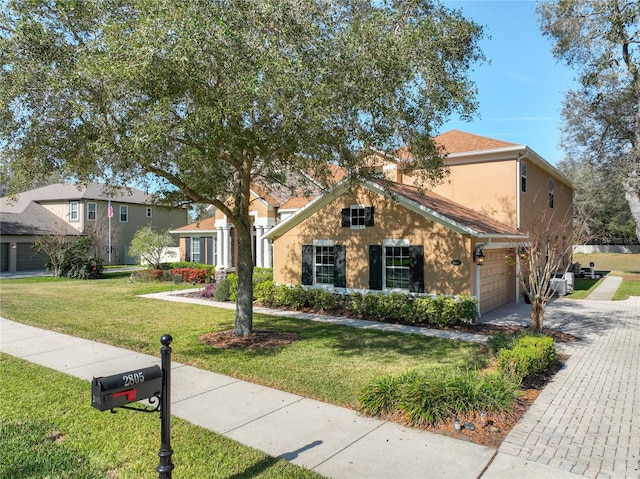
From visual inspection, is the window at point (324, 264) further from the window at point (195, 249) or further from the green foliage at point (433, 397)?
the window at point (195, 249)

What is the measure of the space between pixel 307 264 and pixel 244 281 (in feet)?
17.1

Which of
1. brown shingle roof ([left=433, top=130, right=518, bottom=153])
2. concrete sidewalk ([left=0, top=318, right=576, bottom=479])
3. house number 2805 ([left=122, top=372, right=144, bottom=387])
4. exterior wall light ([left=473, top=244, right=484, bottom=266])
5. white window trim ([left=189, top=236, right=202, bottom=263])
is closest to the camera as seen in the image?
house number 2805 ([left=122, top=372, right=144, bottom=387])

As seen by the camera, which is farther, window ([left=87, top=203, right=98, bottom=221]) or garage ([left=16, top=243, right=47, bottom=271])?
window ([left=87, top=203, right=98, bottom=221])

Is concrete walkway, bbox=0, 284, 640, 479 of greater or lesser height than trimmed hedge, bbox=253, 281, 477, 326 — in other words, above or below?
below

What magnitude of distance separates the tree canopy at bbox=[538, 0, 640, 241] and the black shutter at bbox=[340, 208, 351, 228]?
9.01 metres

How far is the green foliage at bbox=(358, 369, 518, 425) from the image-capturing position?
531 centimetres

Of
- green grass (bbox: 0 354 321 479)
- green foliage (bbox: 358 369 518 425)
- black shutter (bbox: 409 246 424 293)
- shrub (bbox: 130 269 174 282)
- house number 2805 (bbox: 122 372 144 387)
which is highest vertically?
black shutter (bbox: 409 246 424 293)

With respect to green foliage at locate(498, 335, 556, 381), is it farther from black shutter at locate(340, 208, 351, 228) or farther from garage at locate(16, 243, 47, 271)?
garage at locate(16, 243, 47, 271)

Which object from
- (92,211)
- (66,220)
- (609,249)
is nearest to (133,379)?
(92,211)

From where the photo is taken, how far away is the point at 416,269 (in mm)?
12531

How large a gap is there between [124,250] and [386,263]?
29503 millimetres

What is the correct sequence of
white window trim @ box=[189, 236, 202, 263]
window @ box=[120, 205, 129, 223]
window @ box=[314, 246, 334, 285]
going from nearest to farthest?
window @ box=[314, 246, 334, 285], white window trim @ box=[189, 236, 202, 263], window @ box=[120, 205, 129, 223]

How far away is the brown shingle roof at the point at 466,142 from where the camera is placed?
1597 cm

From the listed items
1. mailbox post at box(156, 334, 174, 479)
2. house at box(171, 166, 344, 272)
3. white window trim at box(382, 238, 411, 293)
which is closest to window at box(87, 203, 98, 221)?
house at box(171, 166, 344, 272)
